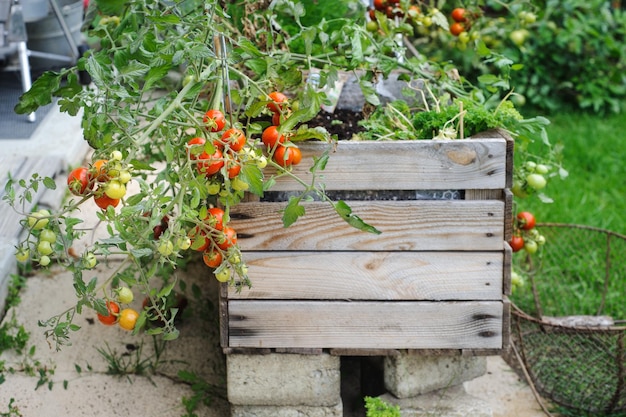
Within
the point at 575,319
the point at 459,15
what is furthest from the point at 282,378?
the point at 459,15

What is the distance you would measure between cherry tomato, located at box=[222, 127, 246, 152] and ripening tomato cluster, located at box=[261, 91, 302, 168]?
5.7 inches

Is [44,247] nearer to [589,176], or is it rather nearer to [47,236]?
[47,236]

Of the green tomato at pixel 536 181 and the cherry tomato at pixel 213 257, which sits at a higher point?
the cherry tomato at pixel 213 257

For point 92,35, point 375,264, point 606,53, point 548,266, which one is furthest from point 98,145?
point 606,53

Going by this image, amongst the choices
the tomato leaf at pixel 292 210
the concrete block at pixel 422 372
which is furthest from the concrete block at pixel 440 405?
the tomato leaf at pixel 292 210

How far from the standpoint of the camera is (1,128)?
3.76 meters

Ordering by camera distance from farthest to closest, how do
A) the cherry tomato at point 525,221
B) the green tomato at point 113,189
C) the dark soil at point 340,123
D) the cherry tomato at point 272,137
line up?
the cherry tomato at point 525,221 < the dark soil at point 340,123 < the cherry tomato at point 272,137 < the green tomato at point 113,189

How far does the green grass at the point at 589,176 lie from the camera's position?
380cm

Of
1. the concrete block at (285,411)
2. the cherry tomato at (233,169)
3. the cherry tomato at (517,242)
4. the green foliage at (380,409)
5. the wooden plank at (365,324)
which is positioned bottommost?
the concrete block at (285,411)

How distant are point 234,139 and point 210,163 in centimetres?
7

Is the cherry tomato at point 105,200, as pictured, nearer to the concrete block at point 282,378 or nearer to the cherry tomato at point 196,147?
the cherry tomato at point 196,147

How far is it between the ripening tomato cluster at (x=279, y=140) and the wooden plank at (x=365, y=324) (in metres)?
0.41

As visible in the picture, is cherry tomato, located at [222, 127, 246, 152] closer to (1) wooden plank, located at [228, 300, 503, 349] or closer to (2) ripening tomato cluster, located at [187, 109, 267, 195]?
(2) ripening tomato cluster, located at [187, 109, 267, 195]

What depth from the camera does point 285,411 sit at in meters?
2.29
